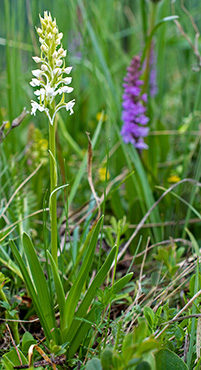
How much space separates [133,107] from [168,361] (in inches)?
40.3

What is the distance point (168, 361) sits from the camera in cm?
82

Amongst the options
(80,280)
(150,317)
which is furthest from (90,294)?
(150,317)

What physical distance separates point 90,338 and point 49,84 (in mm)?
609

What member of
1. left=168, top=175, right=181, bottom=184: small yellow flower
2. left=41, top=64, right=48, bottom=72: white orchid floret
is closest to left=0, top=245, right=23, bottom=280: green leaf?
left=41, top=64, right=48, bottom=72: white orchid floret

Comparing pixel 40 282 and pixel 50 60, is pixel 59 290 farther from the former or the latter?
pixel 50 60

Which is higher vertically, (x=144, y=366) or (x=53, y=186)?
(x=53, y=186)

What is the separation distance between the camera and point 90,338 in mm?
919

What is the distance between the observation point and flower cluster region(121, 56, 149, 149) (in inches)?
60.4

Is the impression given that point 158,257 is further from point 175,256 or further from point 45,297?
point 45,297

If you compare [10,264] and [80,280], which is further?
[10,264]

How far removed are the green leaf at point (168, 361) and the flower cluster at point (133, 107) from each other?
91cm

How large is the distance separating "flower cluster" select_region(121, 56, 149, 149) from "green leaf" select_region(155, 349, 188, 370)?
2.99 ft

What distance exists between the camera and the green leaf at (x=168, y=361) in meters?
0.81

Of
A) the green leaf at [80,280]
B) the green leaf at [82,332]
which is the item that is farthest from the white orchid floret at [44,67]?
the green leaf at [82,332]
